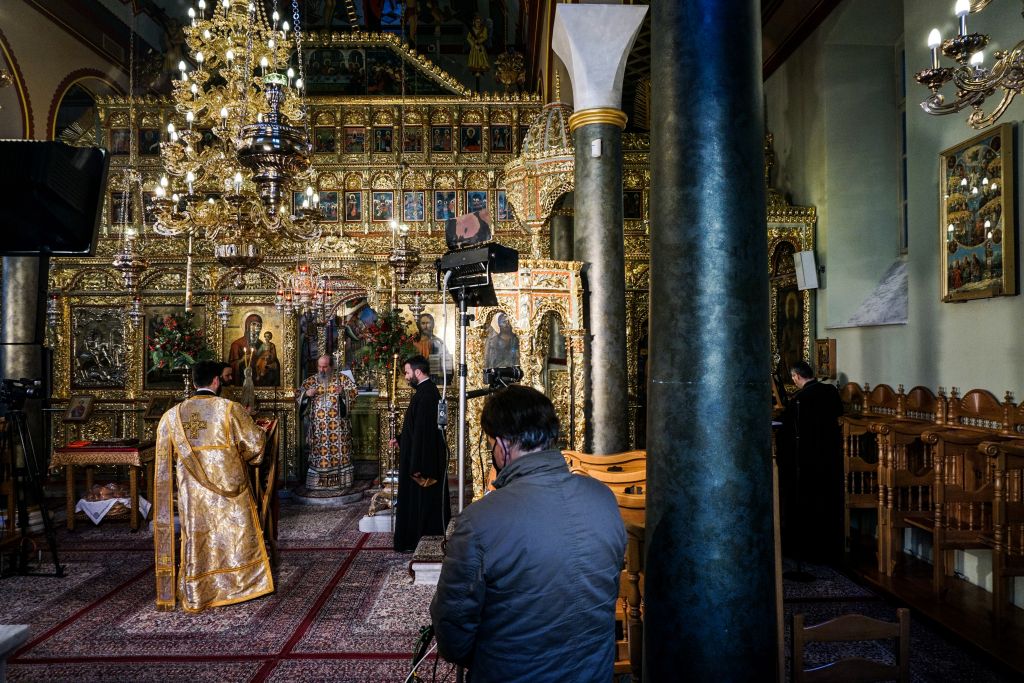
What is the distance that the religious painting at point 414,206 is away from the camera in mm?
10930

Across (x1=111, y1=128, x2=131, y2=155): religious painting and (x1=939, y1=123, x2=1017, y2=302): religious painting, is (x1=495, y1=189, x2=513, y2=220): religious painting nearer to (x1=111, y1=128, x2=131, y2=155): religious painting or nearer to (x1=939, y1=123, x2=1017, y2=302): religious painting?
(x1=111, y1=128, x2=131, y2=155): religious painting

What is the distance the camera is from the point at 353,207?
10.9 meters

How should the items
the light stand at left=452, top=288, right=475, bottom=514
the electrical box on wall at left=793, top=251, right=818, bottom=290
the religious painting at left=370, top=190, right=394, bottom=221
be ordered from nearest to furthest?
the light stand at left=452, top=288, right=475, bottom=514 < the electrical box on wall at left=793, top=251, right=818, bottom=290 < the religious painting at left=370, top=190, right=394, bottom=221

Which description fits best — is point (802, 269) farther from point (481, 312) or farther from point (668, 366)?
point (668, 366)

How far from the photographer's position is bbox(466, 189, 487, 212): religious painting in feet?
35.7

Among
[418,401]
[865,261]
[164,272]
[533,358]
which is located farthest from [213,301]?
[865,261]

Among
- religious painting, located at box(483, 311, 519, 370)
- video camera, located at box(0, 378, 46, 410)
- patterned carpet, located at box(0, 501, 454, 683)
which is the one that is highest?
religious painting, located at box(483, 311, 519, 370)

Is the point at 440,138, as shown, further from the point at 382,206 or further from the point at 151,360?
the point at 151,360

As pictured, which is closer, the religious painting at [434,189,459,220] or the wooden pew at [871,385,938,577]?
the wooden pew at [871,385,938,577]

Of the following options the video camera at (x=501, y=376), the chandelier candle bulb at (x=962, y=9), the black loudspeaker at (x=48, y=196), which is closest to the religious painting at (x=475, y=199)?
the video camera at (x=501, y=376)

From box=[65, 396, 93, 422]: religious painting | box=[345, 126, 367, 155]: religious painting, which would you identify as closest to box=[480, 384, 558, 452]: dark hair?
box=[65, 396, 93, 422]: religious painting

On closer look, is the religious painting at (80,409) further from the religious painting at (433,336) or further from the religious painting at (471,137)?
the religious painting at (471,137)

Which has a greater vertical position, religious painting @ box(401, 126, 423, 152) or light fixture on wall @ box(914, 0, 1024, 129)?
religious painting @ box(401, 126, 423, 152)

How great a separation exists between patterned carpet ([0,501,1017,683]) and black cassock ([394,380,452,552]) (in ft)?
1.12
